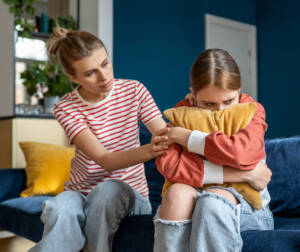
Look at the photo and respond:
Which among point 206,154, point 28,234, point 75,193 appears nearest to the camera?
point 206,154

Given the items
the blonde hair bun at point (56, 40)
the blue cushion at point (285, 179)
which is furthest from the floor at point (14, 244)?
the blue cushion at point (285, 179)

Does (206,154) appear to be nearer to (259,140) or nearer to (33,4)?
(259,140)

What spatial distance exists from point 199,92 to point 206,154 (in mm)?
223

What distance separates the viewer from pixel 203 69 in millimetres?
1299

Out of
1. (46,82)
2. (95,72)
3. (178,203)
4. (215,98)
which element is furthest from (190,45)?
(178,203)

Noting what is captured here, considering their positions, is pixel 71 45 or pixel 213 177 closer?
pixel 213 177

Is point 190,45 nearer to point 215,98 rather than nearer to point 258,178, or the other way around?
point 215,98

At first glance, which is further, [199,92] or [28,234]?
[28,234]

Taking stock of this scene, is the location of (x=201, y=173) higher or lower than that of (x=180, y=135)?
lower

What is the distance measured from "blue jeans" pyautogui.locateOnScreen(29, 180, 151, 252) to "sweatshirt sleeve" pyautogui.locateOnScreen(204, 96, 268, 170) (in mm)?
415

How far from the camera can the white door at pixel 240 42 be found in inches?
203

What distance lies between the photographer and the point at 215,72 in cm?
128

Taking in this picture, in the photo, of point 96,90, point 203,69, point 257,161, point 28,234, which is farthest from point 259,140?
point 28,234

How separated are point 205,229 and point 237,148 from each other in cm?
25
